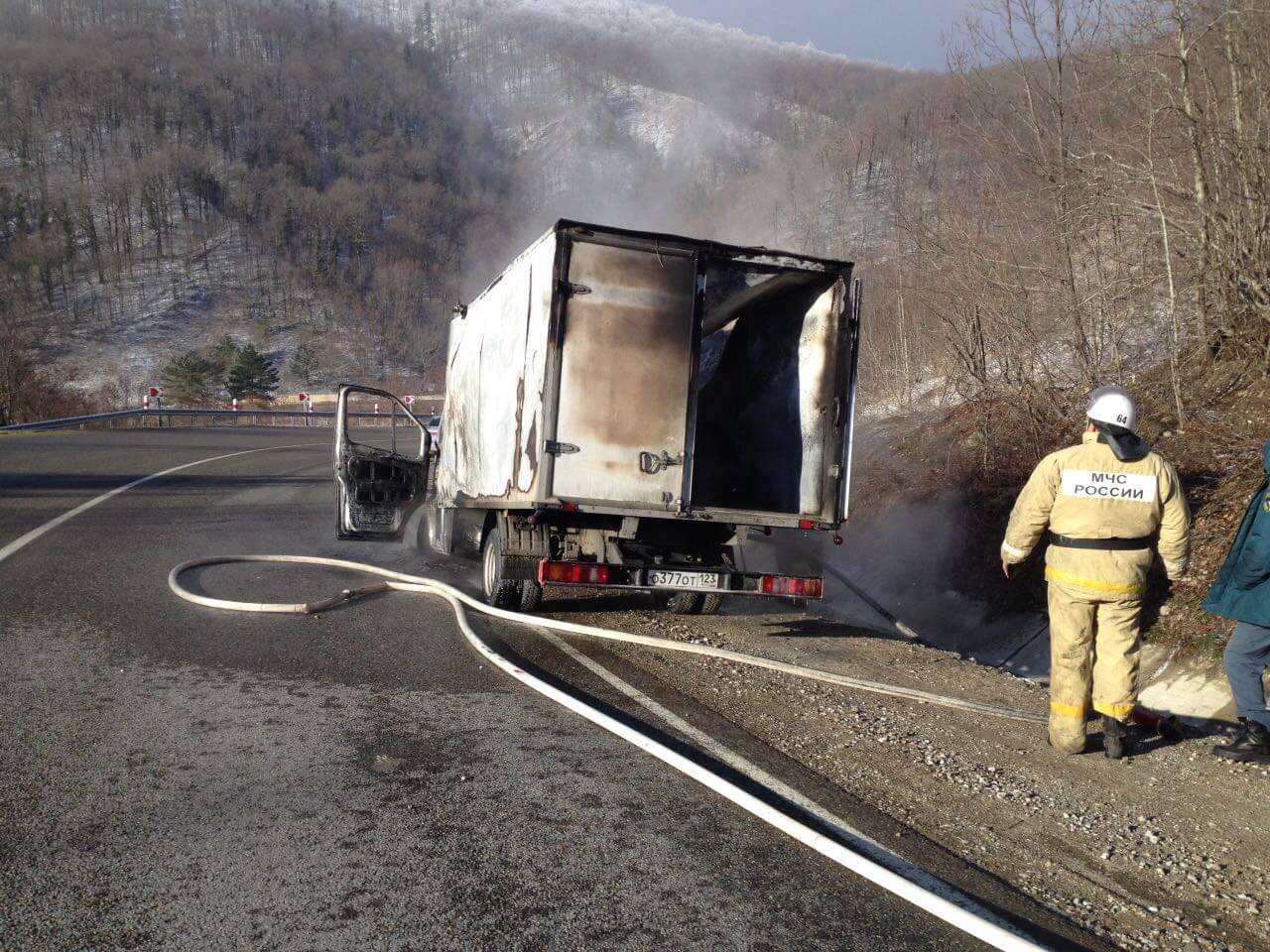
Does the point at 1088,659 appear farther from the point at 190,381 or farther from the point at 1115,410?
the point at 190,381

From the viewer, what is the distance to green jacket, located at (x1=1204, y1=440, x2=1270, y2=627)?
4.24 m

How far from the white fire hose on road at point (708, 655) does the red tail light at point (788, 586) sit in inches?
30.3

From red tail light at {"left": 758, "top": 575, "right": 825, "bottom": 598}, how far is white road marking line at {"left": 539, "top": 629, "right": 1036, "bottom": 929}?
1.55 meters

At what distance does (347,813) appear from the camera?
317cm

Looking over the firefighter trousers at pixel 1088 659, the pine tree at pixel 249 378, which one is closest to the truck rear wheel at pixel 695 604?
the firefighter trousers at pixel 1088 659

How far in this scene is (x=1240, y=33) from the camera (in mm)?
7578

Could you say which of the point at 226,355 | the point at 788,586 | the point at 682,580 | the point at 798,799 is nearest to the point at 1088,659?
the point at 798,799

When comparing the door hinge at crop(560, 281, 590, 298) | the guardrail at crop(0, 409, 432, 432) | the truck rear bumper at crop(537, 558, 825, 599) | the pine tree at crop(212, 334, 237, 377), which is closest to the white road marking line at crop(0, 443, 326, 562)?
the guardrail at crop(0, 409, 432, 432)

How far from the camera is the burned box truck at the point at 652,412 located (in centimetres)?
594

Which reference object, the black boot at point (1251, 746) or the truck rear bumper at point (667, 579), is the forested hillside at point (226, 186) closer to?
the truck rear bumper at point (667, 579)

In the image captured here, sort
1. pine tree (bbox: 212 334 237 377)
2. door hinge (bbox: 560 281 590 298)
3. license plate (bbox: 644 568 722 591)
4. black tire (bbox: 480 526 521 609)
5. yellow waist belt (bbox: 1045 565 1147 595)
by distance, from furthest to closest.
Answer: pine tree (bbox: 212 334 237 377)
black tire (bbox: 480 526 521 609)
license plate (bbox: 644 568 722 591)
door hinge (bbox: 560 281 590 298)
yellow waist belt (bbox: 1045 565 1147 595)

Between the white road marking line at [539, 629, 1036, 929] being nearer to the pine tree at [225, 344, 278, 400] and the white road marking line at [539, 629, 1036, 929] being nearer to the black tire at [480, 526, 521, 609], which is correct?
the black tire at [480, 526, 521, 609]

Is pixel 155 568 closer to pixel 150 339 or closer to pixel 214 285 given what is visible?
pixel 150 339

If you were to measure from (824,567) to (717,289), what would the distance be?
4389 millimetres
